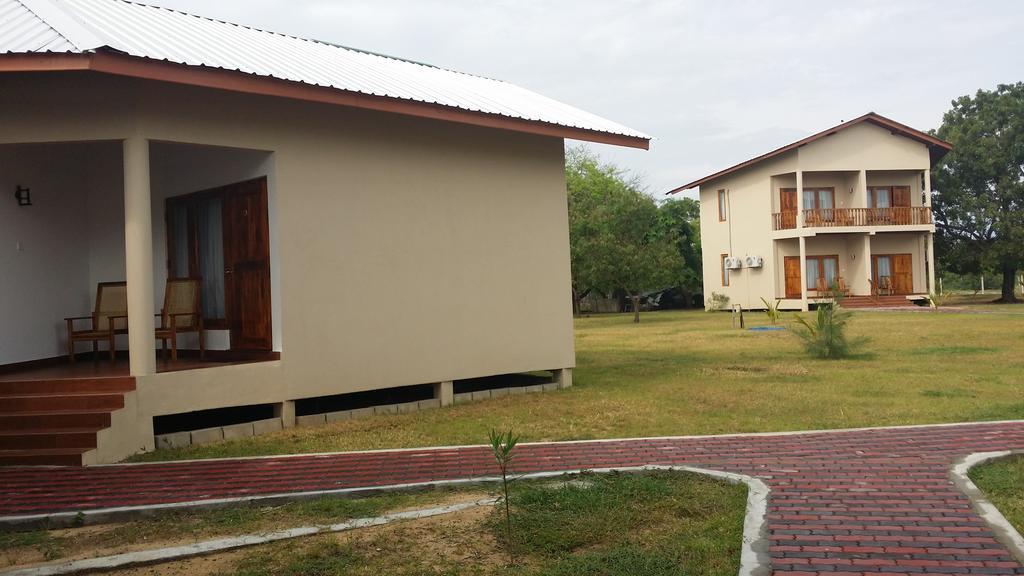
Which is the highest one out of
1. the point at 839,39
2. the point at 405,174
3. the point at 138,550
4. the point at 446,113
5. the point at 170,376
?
the point at 839,39

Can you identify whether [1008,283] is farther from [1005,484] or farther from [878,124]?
[1005,484]

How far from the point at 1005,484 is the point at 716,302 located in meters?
35.4

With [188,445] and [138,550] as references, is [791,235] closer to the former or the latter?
[188,445]

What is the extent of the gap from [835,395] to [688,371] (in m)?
3.51

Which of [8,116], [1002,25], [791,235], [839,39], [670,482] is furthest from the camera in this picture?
[791,235]

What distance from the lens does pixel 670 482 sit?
6211 mm

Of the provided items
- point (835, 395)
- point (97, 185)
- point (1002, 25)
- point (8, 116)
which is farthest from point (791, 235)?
point (8, 116)

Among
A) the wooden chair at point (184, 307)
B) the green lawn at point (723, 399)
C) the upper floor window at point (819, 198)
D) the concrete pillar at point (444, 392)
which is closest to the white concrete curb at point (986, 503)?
the green lawn at point (723, 399)

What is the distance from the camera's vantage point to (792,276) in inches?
1491

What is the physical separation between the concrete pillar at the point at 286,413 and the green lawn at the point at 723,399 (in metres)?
0.22

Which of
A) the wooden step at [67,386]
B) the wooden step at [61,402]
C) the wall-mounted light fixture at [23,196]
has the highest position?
the wall-mounted light fixture at [23,196]

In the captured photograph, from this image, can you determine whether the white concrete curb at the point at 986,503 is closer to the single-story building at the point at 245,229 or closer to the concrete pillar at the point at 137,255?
the single-story building at the point at 245,229

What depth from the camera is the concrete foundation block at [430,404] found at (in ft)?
36.2

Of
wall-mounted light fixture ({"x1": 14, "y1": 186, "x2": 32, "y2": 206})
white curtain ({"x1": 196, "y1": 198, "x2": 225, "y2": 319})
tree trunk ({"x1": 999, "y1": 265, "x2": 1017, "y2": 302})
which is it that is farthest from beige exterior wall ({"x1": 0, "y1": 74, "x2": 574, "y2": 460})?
tree trunk ({"x1": 999, "y1": 265, "x2": 1017, "y2": 302})
